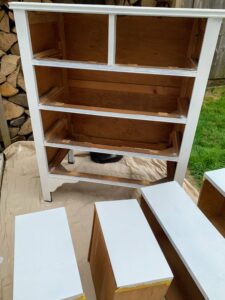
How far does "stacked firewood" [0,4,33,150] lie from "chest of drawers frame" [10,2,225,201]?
384 mm

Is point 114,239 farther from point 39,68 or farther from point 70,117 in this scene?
point 70,117

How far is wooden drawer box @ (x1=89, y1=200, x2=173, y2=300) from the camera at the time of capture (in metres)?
0.70

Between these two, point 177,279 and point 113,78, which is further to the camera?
point 113,78

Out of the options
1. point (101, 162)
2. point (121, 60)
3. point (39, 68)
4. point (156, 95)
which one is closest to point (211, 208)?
point (156, 95)

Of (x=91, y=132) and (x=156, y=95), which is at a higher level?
(x=156, y=95)

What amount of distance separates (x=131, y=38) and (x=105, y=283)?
3.83ft

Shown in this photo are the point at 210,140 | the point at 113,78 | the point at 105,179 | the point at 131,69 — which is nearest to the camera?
the point at 131,69

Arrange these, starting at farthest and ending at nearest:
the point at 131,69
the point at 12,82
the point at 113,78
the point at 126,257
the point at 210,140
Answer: the point at 210,140, the point at 12,82, the point at 113,78, the point at 131,69, the point at 126,257

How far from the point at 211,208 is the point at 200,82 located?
60 centimetres

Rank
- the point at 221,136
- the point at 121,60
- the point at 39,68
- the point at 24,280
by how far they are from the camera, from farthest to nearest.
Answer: the point at 221,136 → the point at 121,60 → the point at 39,68 → the point at 24,280

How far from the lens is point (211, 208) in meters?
1.17

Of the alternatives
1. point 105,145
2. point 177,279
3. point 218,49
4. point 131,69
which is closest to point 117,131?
point 105,145

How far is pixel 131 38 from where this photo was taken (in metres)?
1.31

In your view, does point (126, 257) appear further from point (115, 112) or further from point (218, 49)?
point (218, 49)
